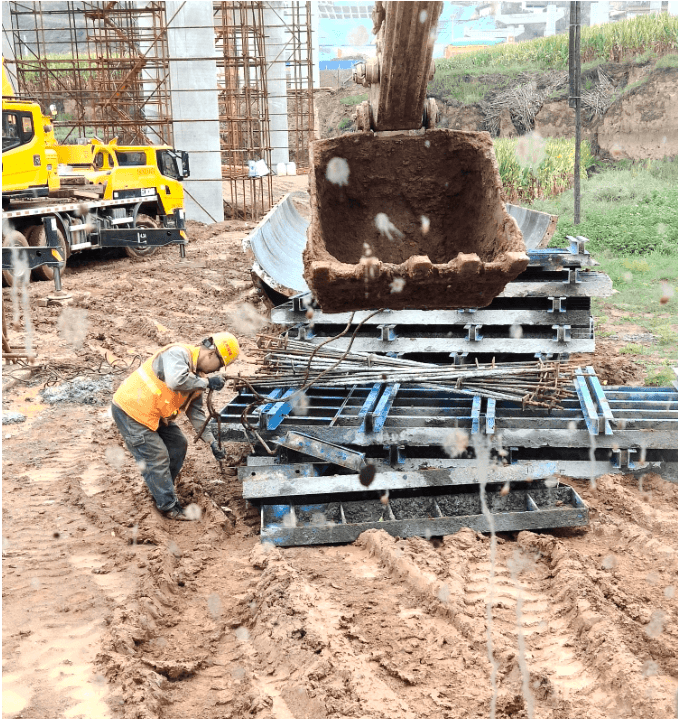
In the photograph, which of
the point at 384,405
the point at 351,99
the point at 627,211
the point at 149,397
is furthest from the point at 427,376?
the point at 351,99

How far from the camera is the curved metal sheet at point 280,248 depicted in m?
9.36

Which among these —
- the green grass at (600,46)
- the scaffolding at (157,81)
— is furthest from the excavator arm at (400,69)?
the green grass at (600,46)

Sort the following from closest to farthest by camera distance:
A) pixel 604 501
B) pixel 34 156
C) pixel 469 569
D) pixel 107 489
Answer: pixel 469 569, pixel 604 501, pixel 107 489, pixel 34 156

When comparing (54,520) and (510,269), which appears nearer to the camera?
(510,269)

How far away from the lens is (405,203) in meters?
5.10

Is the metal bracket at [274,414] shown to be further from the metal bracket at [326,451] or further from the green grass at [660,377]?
the green grass at [660,377]

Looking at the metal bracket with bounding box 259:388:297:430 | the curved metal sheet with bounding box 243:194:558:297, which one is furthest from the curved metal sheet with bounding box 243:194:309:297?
the metal bracket with bounding box 259:388:297:430

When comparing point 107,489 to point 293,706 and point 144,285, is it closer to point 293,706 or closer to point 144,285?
point 293,706

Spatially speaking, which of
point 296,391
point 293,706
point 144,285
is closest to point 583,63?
point 144,285

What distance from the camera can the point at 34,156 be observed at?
13.1m

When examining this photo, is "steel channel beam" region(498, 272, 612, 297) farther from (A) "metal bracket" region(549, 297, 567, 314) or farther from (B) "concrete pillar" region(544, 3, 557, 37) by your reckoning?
(B) "concrete pillar" region(544, 3, 557, 37)

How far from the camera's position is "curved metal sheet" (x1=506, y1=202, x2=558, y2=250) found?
413 inches

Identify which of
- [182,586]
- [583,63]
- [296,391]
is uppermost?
[583,63]

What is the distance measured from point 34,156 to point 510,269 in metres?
11.6
